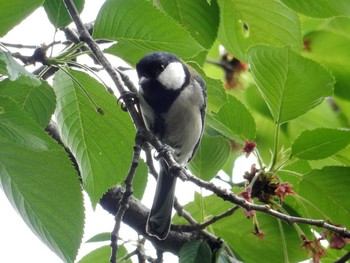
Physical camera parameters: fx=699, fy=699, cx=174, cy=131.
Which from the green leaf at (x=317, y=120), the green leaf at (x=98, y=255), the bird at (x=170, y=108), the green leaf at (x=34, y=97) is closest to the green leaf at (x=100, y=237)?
the green leaf at (x=98, y=255)

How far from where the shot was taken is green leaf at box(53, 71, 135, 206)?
6.93ft

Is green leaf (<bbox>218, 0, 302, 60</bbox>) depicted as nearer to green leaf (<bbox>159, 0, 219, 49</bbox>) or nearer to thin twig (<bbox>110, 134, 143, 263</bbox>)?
green leaf (<bbox>159, 0, 219, 49</bbox>)

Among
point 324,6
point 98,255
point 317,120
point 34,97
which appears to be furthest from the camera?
point 317,120

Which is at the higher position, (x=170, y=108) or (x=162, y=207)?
(x=170, y=108)

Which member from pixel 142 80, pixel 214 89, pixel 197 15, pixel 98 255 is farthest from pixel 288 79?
pixel 98 255

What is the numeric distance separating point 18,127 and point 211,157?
1.05 m

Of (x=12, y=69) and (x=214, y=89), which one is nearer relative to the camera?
(x=12, y=69)

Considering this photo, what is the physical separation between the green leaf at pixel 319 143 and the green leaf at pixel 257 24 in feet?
1.26

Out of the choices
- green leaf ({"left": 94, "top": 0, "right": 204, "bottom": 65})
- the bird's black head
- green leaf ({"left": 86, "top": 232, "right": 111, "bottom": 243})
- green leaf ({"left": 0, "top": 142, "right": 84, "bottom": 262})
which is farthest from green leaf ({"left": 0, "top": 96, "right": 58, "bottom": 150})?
green leaf ({"left": 86, "top": 232, "right": 111, "bottom": 243})

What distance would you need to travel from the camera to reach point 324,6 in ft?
7.65

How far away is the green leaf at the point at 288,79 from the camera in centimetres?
229

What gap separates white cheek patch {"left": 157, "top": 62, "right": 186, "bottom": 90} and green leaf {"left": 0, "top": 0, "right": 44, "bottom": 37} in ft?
3.09

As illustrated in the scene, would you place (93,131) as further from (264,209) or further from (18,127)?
(264,209)

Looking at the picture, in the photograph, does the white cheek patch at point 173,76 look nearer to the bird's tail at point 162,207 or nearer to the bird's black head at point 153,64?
the bird's black head at point 153,64
